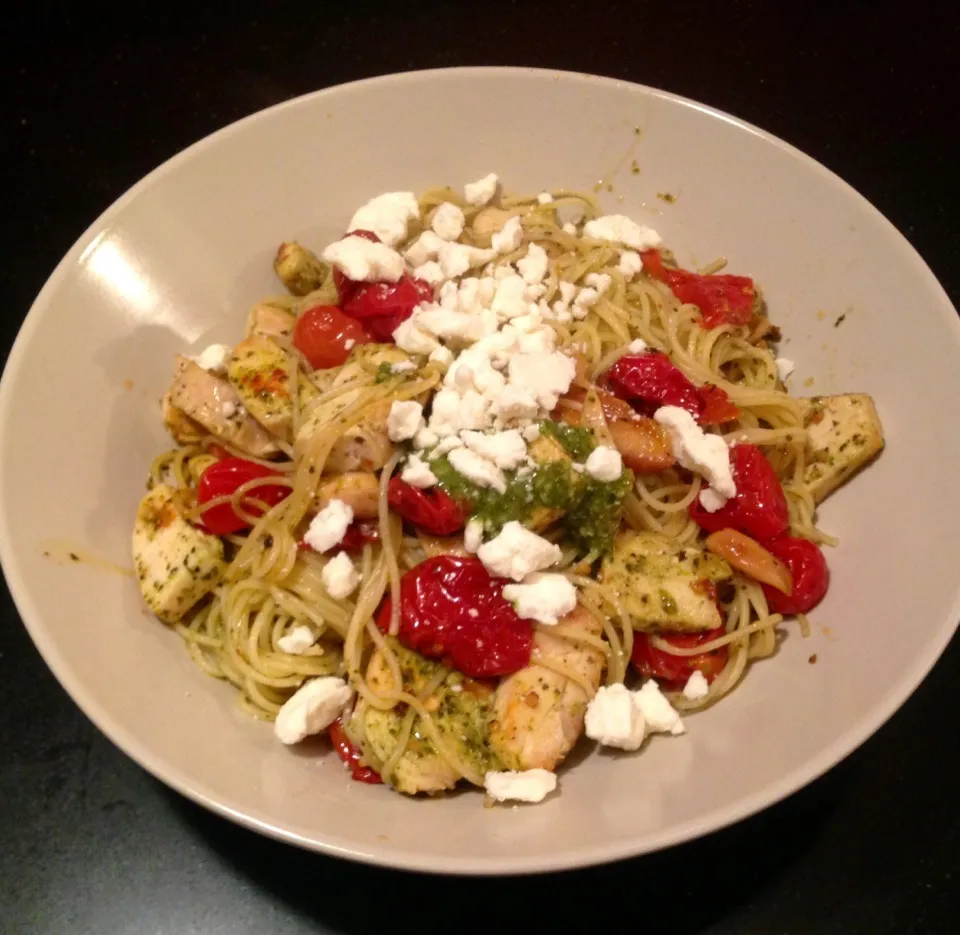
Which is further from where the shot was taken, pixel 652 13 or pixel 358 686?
pixel 652 13

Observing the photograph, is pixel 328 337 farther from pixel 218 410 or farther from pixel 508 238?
pixel 508 238

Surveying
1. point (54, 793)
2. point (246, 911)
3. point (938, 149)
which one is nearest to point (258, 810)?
point (246, 911)

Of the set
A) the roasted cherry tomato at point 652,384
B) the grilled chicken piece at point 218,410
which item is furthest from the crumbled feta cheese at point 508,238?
the grilled chicken piece at point 218,410

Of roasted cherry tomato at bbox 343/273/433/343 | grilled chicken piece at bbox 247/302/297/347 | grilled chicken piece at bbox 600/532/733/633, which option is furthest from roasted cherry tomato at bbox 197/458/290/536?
grilled chicken piece at bbox 600/532/733/633

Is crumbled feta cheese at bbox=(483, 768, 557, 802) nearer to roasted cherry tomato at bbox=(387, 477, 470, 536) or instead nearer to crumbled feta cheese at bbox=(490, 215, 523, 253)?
roasted cherry tomato at bbox=(387, 477, 470, 536)

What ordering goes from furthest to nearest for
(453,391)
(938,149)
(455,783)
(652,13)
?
(652,13)
(938,149)
(453,391)
(455,783)

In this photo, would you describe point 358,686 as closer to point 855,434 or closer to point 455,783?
point 455,783

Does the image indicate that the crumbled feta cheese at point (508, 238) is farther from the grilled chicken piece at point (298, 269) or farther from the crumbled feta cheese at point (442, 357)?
the grilled chicken piece at point (298, 269)

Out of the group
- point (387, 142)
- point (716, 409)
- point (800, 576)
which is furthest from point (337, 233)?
point (800, 576)
